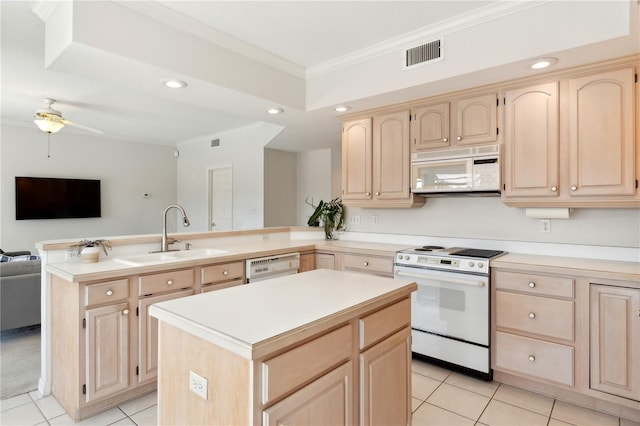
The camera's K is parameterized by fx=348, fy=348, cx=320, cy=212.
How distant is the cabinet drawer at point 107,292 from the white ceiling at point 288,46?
4.73 ft

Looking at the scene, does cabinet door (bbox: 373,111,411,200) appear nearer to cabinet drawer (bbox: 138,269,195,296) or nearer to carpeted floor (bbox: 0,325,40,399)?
cabinet drawer (bbox: 138,269,195,296)

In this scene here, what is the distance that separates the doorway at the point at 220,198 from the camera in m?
6.31

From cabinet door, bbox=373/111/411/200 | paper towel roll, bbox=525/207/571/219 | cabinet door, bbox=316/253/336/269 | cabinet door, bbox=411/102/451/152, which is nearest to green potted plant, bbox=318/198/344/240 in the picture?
cabinet door, bbox=316/253/336/269

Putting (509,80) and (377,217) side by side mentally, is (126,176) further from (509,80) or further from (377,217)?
(509,80)

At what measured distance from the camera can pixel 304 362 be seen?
120 centimetres

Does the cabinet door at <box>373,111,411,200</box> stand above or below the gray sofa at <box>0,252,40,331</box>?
above

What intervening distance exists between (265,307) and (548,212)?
2.44m

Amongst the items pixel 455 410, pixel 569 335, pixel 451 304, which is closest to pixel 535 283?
pixel 569 335

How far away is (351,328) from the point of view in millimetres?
1413

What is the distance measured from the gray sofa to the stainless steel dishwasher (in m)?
2.20

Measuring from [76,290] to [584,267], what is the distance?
321cm

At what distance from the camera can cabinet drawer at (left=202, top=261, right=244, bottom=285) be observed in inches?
107

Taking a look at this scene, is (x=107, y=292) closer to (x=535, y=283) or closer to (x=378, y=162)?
(x=378, y=162)

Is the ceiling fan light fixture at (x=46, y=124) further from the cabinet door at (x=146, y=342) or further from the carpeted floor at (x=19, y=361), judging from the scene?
the cabinet door at (x=146, y=342)
